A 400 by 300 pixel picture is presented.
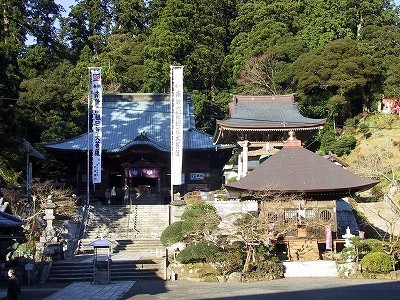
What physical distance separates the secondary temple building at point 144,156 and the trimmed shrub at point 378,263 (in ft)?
57.4

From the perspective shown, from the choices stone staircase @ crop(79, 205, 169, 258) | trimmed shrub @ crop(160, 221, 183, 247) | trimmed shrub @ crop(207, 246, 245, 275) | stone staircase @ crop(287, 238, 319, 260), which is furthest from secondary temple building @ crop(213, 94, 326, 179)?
trimmed shrub @ crop(207, 246, 245, 275)

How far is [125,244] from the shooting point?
73.2 feet

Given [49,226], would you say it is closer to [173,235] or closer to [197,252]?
[173,235]

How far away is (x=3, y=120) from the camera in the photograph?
20625 mm

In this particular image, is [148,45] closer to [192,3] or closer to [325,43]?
[192,3]

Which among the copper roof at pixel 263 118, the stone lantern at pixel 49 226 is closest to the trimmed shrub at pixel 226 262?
the stone lantern at pixel 49 226

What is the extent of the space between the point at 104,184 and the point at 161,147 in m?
4.85

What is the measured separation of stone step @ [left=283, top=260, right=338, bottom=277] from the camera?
16.9 m

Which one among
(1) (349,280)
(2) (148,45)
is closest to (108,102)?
(2) (148,45)

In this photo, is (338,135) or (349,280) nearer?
(349,280)

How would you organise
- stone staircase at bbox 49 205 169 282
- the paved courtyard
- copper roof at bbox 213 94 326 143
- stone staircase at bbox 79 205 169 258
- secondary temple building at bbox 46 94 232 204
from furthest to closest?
1. secondary temple building at bbox 46 94 232 204
2. copper roof at bbox 213 94 326 143
3. stone staircase at bbox 79 205 169 258
4. stone staircase at bbox 49 205 169 282
5. the paved courtyard

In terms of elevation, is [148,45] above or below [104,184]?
above

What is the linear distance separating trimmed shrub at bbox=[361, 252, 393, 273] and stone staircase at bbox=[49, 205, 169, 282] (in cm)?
659

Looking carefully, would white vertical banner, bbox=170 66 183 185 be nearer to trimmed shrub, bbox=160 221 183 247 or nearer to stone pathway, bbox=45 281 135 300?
trimmed shrub, bbox=160 221 183 247
